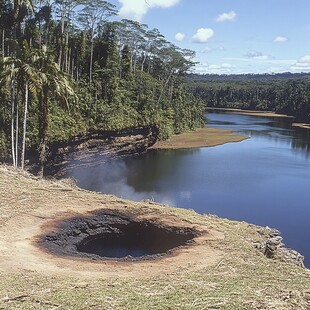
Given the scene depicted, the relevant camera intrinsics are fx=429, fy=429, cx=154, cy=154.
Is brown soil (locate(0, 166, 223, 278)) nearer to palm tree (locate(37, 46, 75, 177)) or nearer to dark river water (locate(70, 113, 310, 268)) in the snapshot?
palm tree (locate(37, 46, 75, 177))

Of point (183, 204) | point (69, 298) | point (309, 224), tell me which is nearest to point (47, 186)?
point (69, 298)

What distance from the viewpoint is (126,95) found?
50.6m

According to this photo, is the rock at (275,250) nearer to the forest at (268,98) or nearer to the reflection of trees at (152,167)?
the reflection of trees at (152,167)

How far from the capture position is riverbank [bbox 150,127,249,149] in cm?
5839

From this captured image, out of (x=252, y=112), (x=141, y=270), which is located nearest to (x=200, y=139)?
(x=141, y=270)

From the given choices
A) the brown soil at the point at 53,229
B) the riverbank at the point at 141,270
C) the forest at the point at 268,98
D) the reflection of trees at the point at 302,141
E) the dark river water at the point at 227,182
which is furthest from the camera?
the forest at the point at 268,98

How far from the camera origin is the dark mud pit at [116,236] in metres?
13.3

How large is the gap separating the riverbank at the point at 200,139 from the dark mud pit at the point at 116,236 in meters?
41.0

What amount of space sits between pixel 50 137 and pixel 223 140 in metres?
36.1

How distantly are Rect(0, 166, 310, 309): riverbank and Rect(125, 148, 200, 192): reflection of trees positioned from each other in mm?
17857

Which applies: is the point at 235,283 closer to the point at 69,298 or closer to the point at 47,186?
the point at 69,298

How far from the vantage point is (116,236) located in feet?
48.6

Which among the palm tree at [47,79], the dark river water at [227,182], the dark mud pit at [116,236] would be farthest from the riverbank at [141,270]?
the dark river water at [227,182]

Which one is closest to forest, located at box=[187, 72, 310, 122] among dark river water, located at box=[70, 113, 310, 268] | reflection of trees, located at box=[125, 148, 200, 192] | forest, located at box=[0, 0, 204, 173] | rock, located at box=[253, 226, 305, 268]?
forest, located at box=[0, 0, 204, 173]
